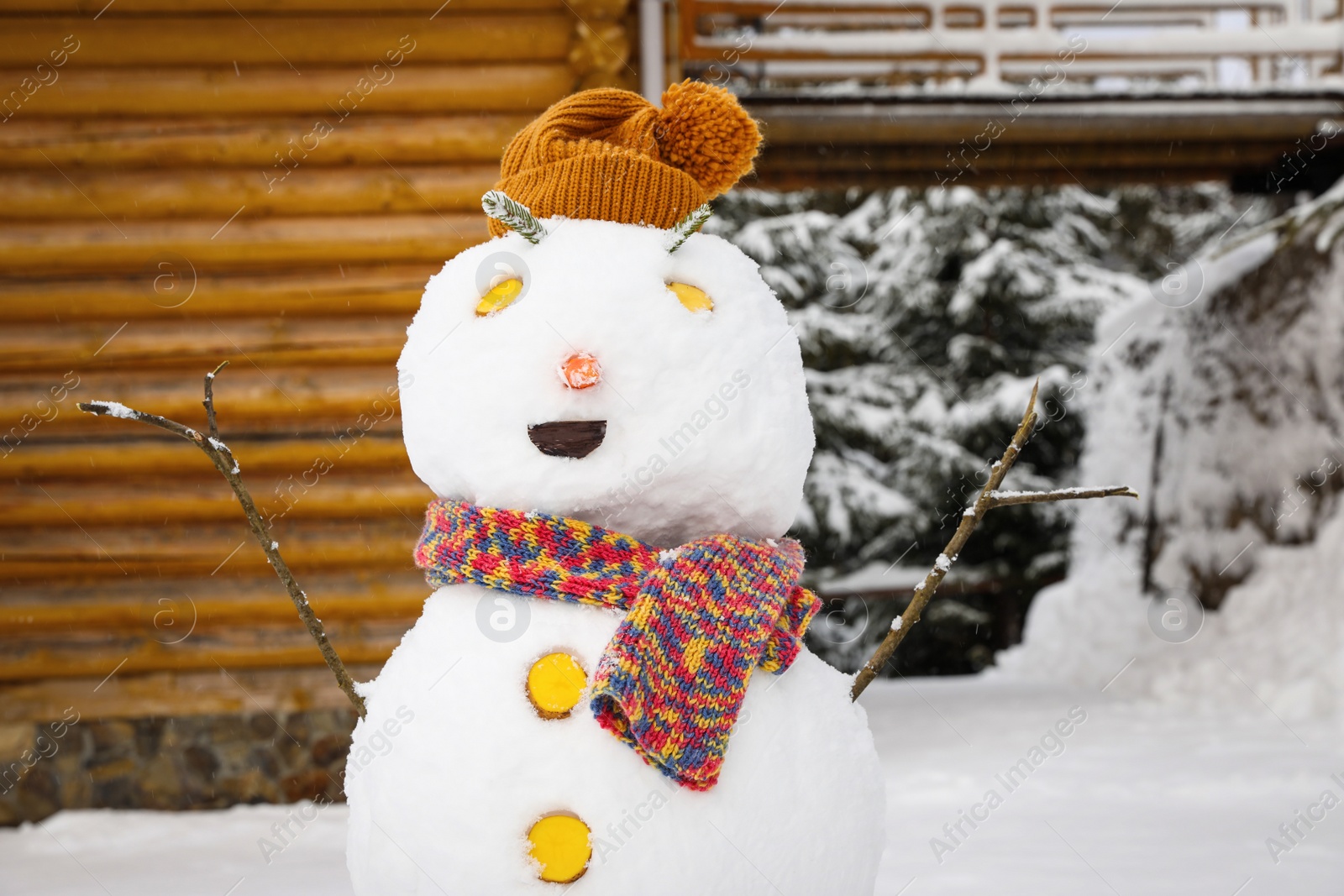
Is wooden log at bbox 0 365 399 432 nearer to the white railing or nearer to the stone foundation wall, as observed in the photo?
the stone foundation wall

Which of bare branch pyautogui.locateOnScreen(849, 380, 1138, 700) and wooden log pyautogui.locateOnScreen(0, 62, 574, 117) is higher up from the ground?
wooden log pyautogui.locateOnScreen(0, 62, 574, 117)

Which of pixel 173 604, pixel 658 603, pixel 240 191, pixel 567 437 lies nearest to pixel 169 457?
pixel 173 604

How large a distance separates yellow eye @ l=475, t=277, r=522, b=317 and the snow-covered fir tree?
6658 mm

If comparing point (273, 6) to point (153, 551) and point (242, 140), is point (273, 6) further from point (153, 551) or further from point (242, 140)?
point (153, 551)

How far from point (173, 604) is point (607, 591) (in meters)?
3.12

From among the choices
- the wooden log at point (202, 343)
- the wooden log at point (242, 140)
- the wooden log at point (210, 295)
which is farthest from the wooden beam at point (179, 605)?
the wooden log at point (242, 140)

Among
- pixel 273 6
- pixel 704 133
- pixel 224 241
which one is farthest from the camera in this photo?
pixel 224 241

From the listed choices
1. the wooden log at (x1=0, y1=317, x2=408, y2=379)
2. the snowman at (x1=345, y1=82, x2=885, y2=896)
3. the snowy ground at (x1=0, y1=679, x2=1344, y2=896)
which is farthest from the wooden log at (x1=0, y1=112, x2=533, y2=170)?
the snowy ground at (x1=0, y1=679, x2=1344, y2=896)

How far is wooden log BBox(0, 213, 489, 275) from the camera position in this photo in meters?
3.95

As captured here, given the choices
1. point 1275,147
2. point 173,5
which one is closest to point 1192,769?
point 1275,147

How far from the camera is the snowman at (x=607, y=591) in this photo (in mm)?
1499

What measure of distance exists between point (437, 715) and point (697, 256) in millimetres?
853

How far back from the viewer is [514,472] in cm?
162

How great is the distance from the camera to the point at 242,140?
392 centimetres
